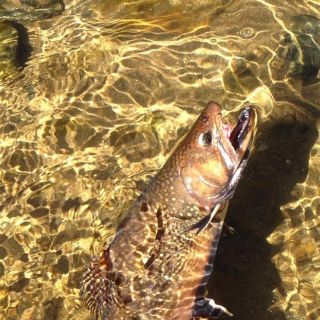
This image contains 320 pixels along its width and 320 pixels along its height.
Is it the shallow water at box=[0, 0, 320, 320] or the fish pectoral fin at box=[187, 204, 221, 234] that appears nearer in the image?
the fish pectoral fin at box=[187, 204, 221, 234]

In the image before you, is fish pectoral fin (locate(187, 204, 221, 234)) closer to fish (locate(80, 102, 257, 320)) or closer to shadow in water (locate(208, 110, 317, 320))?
fish (locate(80, 102, 257, 320))

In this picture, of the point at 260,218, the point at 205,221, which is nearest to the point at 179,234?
the point at 205,221

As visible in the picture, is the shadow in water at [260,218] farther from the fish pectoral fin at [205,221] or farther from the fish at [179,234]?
the fish pectoral fin at [205,221]

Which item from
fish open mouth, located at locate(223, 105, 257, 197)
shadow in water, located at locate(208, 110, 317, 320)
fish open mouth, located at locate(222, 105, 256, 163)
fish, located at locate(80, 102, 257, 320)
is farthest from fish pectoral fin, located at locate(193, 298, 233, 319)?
fish open mouth, located at locate(222, 105, 256, 163)

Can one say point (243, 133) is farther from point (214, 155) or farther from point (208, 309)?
point (208, 309)

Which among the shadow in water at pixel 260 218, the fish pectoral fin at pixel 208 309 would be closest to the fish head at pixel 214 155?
the fish pectoral fin at pixel 208 309

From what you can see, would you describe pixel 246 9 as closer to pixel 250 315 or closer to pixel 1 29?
pixel 1 29
